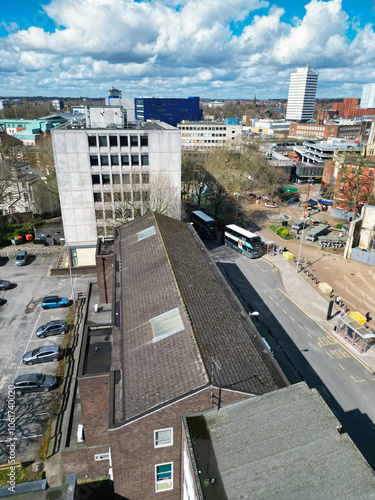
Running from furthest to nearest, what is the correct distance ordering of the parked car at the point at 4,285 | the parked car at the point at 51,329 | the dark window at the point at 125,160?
the dark window at the point at 125,160
the parked car at the point at 4,285
the parked car at the point at 51,329

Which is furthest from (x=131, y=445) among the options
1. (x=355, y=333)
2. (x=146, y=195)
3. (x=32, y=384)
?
(x=146, y=195)

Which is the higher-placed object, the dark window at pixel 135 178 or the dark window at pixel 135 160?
the dark window at pixel 135 160

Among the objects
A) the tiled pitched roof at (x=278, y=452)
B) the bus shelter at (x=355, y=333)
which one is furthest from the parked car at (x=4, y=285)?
the bus shelter at (x=355, y=333)

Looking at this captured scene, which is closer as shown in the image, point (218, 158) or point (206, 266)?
point (206, 266)

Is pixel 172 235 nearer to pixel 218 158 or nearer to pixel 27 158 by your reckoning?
pixel 218 158

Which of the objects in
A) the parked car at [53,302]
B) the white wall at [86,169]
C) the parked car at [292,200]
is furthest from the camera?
the parked car at [292,200]

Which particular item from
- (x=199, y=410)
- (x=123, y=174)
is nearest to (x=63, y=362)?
(x=199, y=410)

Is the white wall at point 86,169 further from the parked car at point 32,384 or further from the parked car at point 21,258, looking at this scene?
the parked car at point 32,384
